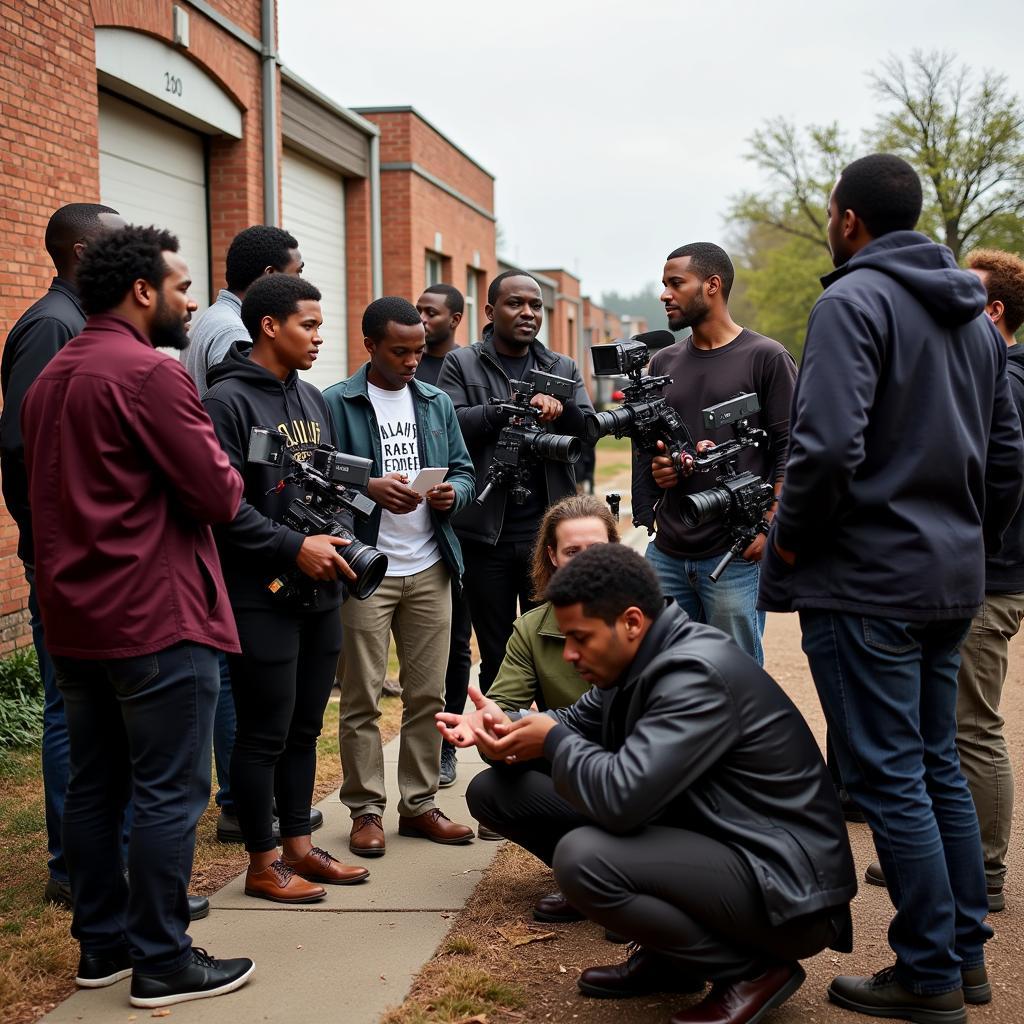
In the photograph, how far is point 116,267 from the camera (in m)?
3.33

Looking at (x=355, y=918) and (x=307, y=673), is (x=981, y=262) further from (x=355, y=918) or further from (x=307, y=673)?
(x=355, y=918)

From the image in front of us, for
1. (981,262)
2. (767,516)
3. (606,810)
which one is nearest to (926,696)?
(606,810)

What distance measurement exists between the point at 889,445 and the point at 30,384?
9.11 ft

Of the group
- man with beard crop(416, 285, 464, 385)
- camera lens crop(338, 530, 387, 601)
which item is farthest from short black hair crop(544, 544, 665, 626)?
man with beard crop(416, 285, 464, 385)

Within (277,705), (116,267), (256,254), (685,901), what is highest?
(256,254)

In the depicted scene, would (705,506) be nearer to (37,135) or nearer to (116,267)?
(116,267)

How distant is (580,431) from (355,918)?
93.4 inches

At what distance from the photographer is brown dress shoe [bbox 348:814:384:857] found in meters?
4.69

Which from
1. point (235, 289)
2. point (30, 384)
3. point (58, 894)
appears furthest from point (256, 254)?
point (58, 894)

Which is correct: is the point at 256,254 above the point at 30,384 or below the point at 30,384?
above

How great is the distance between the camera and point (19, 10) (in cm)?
732

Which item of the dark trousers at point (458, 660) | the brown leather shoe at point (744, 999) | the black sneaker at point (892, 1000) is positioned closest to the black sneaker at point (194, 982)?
the brown leather shoe at point (744, 999)

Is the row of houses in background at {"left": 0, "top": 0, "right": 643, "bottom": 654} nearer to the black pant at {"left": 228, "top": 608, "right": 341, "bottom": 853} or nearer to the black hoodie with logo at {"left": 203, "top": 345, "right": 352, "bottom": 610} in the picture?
the black pant at {"left": 228, "top": 608, "right": 341, "bottom": 853}

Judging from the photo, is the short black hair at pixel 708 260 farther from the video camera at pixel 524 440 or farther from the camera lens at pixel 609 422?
the video camera at pixel 524 440
